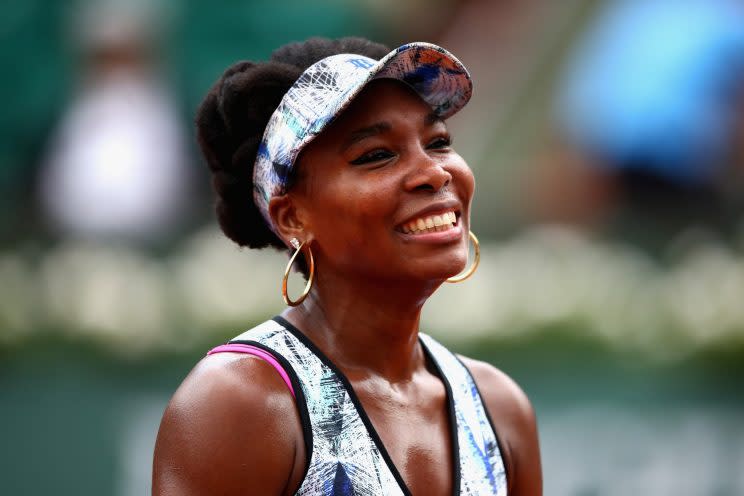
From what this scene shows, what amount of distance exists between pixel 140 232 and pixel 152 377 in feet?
3.50

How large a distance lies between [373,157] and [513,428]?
0.81m

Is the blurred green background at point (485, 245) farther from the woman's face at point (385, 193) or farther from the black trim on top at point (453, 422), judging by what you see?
the woman's face at point (385, 193)

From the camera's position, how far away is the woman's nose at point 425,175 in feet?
8.83

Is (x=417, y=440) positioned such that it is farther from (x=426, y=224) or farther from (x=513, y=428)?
(x=426, y=224)

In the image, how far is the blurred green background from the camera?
19.4 ft

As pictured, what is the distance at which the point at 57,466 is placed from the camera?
18.8ft

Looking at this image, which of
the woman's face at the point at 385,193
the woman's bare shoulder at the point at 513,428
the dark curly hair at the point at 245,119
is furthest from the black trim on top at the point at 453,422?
the dark curly hair at the point at 245,119

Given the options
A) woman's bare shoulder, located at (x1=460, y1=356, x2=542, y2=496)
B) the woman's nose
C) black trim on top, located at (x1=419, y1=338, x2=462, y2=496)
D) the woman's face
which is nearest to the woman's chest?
black trim on top, located at (x1=419, y1=338, x2=462, y2=496)

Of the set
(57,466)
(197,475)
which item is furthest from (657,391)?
(197,475)

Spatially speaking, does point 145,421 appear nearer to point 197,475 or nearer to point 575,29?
point 197,475

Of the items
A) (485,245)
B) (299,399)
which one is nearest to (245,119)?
(299,399)

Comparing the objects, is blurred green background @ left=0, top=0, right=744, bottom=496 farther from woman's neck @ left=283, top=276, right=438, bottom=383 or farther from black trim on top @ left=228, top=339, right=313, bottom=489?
black trim on top @ left=228, top=339, right=313, bottom=489

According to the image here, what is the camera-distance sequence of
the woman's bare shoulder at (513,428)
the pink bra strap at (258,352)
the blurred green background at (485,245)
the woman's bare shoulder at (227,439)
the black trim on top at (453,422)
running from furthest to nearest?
the blurred green background at (485,245), the woman's bare shoulder at (513,428), the black trim on top at (453,422), the pink bra strap at (258,352), the woman's bare shoulder at (227,439)

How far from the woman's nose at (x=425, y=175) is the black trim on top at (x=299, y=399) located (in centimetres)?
48
